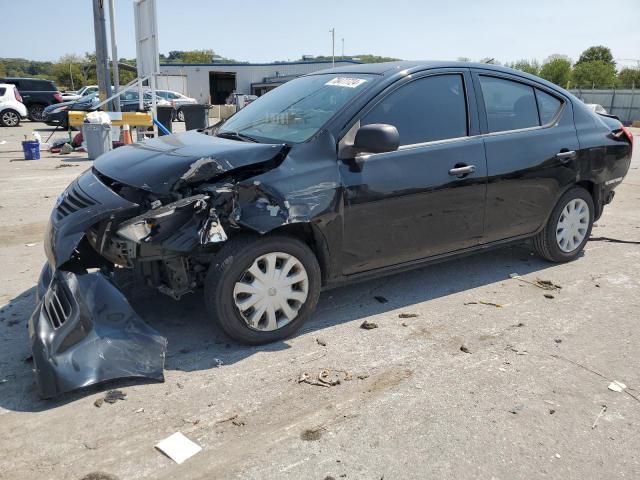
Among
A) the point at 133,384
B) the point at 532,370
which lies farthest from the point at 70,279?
the point at 532,370

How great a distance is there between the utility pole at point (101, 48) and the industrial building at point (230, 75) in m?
34.8

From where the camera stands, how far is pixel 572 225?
5398 millimetres

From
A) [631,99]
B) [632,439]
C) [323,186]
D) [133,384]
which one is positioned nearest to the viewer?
[632,439]

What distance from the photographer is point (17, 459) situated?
2590 mm

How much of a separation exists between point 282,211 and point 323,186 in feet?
1.17

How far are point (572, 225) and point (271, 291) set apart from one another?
3.26 metres

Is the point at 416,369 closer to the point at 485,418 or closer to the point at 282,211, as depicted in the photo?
the point at 485,418

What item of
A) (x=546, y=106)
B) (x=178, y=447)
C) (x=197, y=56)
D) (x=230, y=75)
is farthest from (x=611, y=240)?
(x=197, y=56)

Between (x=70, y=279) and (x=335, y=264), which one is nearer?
(x=70, y=279)

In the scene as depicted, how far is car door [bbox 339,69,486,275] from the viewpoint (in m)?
3.97

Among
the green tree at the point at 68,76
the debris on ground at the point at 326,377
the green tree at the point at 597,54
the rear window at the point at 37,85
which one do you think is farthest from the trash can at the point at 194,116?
the green tree at the point at 597,54

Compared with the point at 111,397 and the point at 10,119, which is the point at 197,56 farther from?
the point at 111,397

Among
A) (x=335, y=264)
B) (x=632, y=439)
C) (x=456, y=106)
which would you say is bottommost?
(x=632, y=439)

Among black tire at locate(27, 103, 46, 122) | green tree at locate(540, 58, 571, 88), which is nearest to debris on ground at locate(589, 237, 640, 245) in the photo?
black tire at locate(27, 103, 46, 122)
